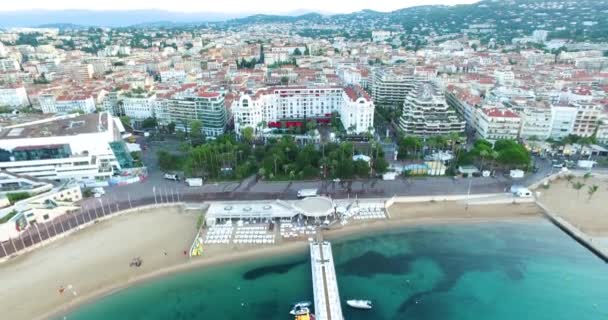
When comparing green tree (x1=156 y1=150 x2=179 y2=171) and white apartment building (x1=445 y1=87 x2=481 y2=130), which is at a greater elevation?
white apartment building (x1=445 y1=87 x2=481 y2=130)

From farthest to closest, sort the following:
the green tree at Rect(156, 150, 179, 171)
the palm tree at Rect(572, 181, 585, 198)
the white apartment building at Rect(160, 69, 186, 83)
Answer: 1. the white apartment building at Rect(160, 69, 186, 83)
2. the green tree at Rect(156, 150, 179, 171)
3. the palm tree at Rect(572, 181, 585, 198)

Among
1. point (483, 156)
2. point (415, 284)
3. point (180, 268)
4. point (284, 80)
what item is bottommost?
point (415, 284)

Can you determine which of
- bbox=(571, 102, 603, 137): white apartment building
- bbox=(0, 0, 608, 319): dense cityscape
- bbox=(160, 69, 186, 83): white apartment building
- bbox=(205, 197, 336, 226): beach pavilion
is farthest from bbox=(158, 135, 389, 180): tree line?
bbox=(160, 69, 186, 83): white apartment building

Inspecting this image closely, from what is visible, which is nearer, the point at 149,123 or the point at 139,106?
the point at 149,123

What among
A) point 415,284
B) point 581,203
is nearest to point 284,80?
point 581,203

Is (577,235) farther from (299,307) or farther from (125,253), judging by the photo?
(125,253)

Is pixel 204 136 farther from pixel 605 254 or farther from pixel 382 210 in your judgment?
pixel 605 254

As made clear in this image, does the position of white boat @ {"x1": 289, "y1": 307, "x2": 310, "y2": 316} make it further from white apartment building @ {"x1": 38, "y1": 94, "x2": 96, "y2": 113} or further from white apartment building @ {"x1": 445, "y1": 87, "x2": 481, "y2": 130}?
white apartment building @ {"x1": 38, "y1": 94, "x2": 96, "y2": 113}
